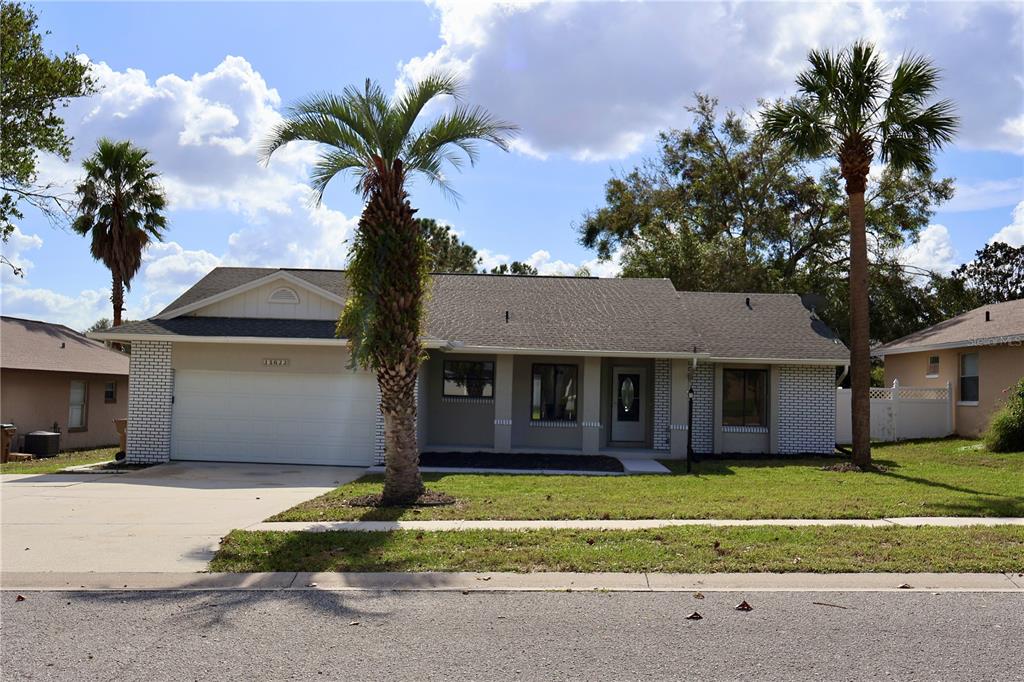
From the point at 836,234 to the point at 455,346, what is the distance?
25.3 meters

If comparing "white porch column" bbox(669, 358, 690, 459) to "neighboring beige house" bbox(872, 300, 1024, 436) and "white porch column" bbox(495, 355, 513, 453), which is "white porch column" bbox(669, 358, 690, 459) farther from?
"neighboring beige house" bbox(872, 300, 1024, 436)

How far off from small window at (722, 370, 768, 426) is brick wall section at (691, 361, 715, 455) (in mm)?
418

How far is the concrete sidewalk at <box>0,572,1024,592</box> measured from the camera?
7.61m

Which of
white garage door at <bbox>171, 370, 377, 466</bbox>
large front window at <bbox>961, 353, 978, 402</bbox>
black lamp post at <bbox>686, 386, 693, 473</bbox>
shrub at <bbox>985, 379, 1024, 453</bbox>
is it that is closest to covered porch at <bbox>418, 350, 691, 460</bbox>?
black lamp post at <bbox>686, 386, 693, 473</bbox>

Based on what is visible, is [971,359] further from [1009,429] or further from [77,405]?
[77,405]

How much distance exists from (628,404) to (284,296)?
347 inches

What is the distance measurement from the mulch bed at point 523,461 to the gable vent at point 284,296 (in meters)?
4.47

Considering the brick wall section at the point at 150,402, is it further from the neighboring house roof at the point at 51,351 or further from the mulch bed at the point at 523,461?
the neighboring house roof at the point at 51,351

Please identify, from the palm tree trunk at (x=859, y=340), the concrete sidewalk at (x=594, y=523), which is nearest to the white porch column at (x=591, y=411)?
the palm tree trunk at (x=859, y=340)

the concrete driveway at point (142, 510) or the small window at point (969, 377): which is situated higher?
the small window at point (969, 377)

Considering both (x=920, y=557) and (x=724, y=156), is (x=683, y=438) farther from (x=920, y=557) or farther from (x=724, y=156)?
(x=724, y=156)

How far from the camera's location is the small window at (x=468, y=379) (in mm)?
20547

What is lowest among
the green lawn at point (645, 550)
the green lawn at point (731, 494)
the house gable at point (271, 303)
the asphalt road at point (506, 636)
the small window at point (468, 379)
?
the asphalt road at point (506, 636)

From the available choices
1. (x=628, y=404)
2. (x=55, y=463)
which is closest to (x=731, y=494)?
(x=628, y=404)
